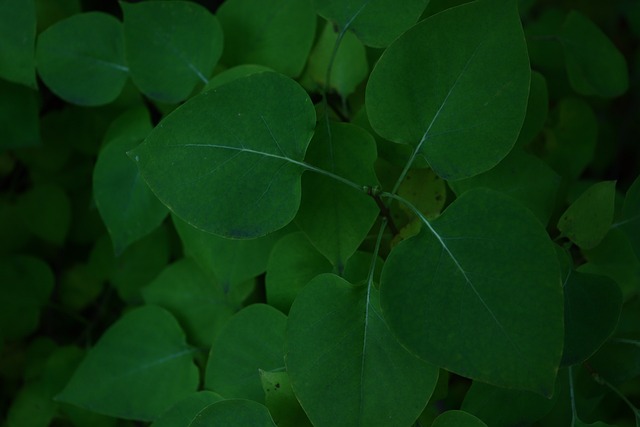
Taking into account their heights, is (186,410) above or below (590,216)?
below

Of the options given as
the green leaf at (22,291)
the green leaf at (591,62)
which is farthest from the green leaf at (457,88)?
the green leaf at (22,291)

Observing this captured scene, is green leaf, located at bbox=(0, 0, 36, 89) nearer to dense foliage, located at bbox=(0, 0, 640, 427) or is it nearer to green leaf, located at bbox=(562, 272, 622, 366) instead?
dense foliage, located at bbox=(0, 0, 640, 427)

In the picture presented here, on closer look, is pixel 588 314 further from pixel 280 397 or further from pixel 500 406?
pixel 280 397

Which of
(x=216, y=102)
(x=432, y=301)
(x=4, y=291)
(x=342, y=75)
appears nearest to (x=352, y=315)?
(x=432, y=301)

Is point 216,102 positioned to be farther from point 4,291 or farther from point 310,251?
point 4,291

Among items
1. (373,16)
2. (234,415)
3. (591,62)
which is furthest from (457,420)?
(591,62)
